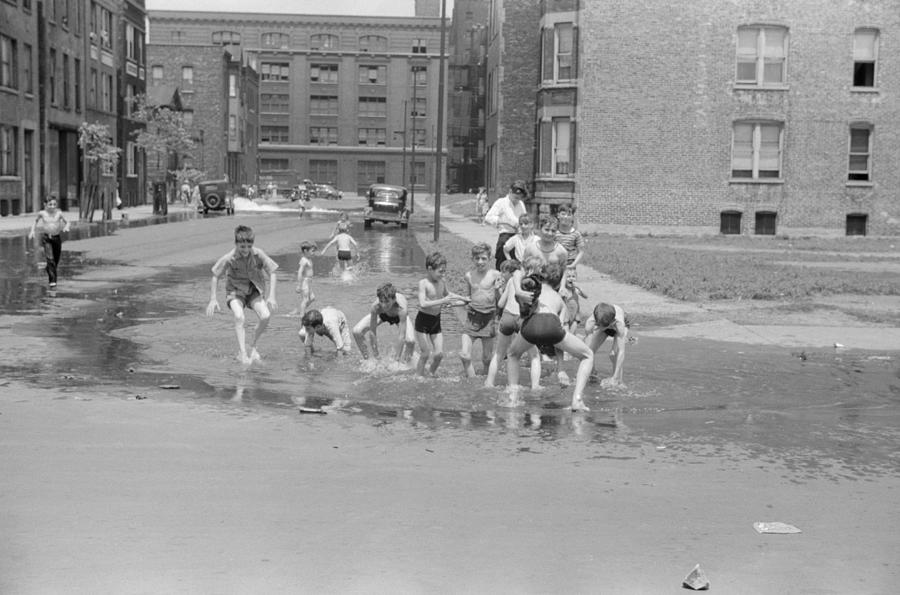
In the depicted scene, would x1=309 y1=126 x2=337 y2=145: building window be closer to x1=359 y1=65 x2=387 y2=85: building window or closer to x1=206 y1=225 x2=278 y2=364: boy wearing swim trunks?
x1=359 y1=65 x2=387 y2=85: building window

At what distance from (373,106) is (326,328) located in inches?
4585

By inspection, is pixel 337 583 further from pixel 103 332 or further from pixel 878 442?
pixel 103 332

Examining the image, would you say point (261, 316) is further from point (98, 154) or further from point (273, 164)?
point (273, 164)

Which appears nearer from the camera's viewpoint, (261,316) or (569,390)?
(569,390)

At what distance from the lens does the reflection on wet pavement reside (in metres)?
8.70

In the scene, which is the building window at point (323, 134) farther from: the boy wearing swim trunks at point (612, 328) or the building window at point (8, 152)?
the boy wearing swim trunks at point (612, 328)

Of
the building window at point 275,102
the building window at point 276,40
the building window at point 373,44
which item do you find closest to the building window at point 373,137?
the building window at point 275,102

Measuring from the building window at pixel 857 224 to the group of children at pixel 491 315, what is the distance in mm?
32542

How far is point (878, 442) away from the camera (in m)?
8.74

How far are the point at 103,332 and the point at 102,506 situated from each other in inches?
326

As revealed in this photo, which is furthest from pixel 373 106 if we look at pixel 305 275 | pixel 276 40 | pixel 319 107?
pixel 305 275

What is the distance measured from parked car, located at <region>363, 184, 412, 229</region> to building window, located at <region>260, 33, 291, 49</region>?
85.6 m

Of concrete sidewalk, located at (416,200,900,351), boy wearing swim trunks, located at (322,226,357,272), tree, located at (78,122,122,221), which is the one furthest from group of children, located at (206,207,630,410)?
tree, located at (78,122,122,221)

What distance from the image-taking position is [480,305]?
451 inches
